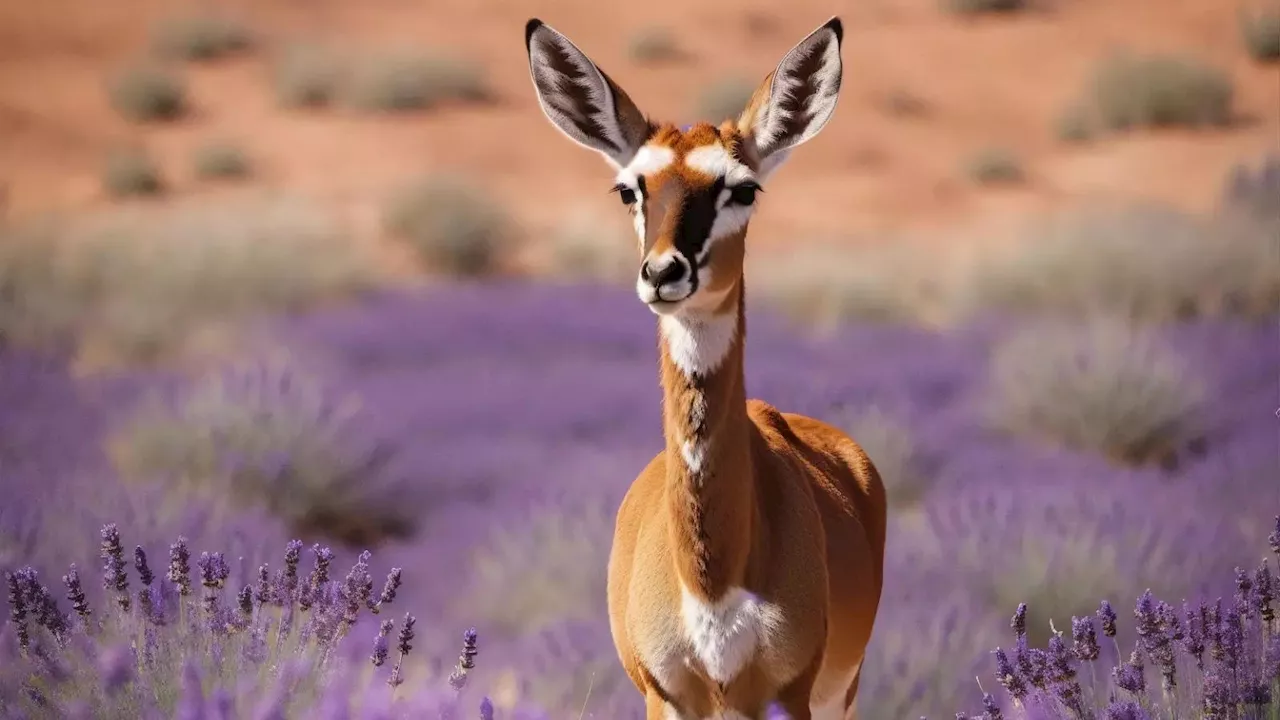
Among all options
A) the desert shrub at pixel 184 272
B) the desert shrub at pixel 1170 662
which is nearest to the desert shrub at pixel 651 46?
the desert shrub at pixel 184 272

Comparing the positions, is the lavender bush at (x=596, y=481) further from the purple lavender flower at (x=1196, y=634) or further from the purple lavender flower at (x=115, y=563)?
the purple lavender flower at (x=1196, y=634)

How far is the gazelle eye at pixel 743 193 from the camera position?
3.40 meters

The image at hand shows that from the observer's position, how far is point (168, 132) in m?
24.2

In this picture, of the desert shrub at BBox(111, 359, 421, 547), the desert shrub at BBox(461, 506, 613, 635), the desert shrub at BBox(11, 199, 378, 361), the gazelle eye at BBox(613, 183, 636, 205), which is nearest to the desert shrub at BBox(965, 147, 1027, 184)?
the desert shrub at BBox(11, 199, 378, 361)

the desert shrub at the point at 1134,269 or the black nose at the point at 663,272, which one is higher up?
the black nose at the point at 663,272

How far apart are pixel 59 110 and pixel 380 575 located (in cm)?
1939

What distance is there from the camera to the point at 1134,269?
13.7 metres

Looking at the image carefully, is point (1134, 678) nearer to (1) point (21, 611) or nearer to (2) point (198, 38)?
(1) point (21, 611)

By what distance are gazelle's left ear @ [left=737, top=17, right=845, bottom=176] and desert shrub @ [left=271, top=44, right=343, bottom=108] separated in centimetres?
2304

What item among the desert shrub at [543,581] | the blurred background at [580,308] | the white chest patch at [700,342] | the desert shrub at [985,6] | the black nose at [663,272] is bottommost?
the desert shrub at [543,581]

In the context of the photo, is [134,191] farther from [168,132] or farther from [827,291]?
[827,291]

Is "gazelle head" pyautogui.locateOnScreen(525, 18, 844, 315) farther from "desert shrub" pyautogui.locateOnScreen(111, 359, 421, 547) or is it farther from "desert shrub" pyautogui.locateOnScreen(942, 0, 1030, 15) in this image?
"desert shrub" pyautogui.locateOnScreen(942, 0, 1030, 15)

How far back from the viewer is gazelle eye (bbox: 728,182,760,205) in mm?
3400

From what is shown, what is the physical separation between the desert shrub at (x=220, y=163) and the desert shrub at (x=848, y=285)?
899 centimetres
